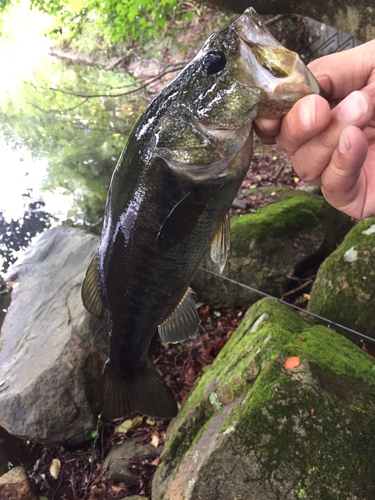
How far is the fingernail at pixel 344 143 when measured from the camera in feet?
4.37

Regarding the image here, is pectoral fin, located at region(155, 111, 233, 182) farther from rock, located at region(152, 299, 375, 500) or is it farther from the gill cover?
rock, located at region(152, 299, 375, 500)

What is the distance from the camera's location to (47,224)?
22.9 ft

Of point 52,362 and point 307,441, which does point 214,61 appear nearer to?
point 307,441

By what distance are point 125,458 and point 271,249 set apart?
256cm

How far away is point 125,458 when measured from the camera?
3195mm

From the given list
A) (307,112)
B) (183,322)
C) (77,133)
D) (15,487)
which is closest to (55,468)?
(15,487)

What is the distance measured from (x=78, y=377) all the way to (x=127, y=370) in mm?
1547

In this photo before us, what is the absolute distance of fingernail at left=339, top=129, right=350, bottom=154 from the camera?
1331 millimetres

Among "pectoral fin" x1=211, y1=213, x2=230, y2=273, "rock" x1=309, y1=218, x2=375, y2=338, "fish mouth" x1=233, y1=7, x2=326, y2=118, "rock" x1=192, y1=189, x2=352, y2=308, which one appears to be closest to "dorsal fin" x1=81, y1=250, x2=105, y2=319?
"pectoral fin" x1=211, y1=213, x2=230, y2=273

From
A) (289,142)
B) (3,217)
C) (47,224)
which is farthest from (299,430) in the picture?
(3,217)

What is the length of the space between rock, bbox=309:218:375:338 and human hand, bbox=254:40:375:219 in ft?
4.91

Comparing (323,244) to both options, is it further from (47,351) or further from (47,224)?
(47,224)

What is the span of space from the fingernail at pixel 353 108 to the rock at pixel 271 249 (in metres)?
2.89

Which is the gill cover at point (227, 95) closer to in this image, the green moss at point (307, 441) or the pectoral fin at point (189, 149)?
the pectoral fin at point (189, 149)
